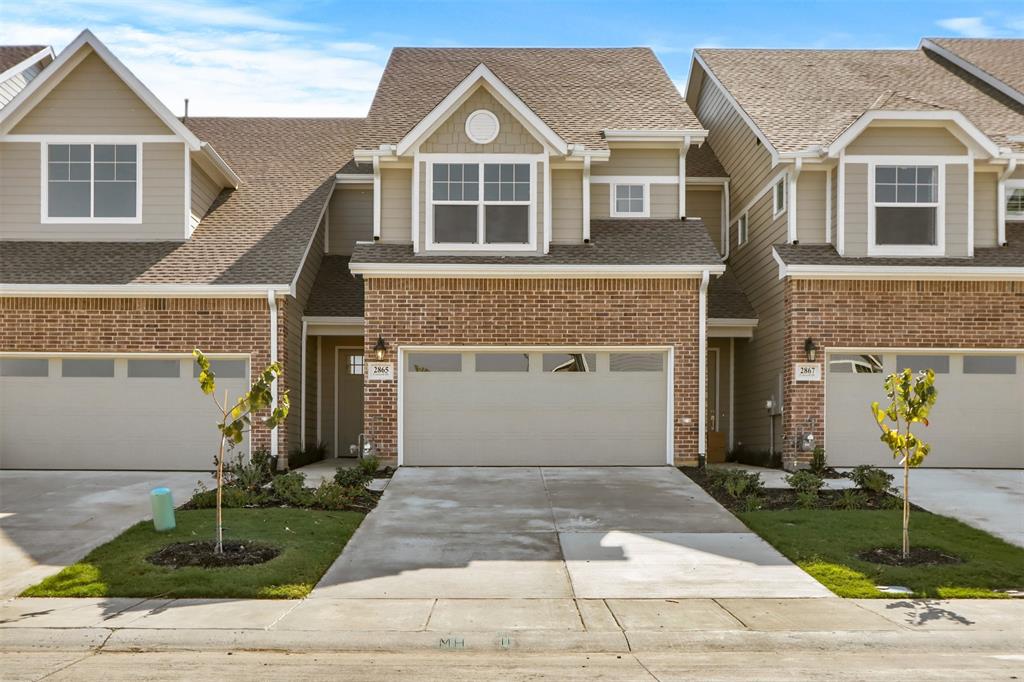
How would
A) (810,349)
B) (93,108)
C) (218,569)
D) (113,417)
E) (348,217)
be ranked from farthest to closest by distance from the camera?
(348,217), (93,108), (113,417), (810,349), (218,569)

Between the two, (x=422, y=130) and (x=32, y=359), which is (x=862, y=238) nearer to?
(x=422, y=130)

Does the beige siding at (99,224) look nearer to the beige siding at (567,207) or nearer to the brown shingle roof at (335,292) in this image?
the brown shingle roof at (335,292)

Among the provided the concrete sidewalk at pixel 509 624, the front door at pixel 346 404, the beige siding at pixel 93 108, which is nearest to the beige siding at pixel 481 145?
the beige siding at pixel 93 108

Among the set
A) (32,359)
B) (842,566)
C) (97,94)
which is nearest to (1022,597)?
(842,566)

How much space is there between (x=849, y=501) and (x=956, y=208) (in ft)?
23.1

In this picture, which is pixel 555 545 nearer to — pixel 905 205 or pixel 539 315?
pixel 539 315

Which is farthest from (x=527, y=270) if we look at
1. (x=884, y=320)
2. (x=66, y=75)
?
(x=66, y=75)

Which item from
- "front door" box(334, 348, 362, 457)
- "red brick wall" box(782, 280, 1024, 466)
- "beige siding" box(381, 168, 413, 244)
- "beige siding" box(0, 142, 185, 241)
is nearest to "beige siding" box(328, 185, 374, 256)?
"front door" box(334, 348, 362, 457)

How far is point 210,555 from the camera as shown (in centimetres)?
1156

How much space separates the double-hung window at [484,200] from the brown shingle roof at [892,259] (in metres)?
4.79

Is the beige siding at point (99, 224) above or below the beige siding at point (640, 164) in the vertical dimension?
below

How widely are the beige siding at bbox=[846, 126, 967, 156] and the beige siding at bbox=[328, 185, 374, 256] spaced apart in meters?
10.0

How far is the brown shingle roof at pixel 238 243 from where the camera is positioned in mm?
18625

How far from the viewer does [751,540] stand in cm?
1302
